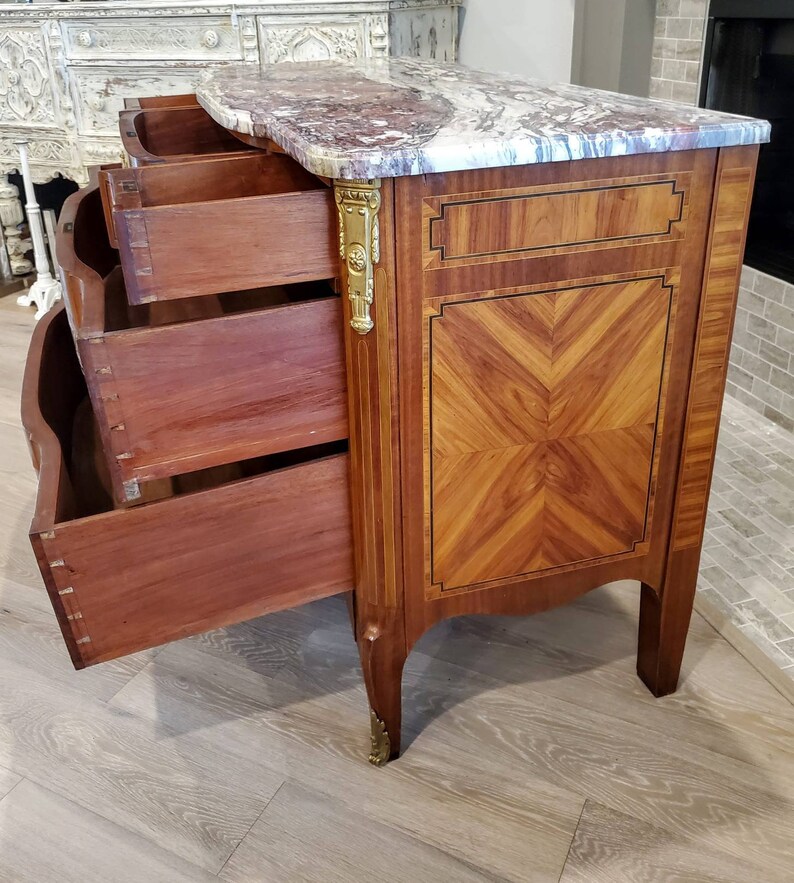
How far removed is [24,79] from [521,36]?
154 cm

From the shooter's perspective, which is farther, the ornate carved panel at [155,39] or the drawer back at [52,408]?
the ornate carved panel at [155,39]

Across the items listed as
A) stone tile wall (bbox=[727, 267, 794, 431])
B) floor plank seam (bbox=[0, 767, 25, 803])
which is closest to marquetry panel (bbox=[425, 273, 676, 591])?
floor plank seam (bbox=[0, 767, 25, 803])

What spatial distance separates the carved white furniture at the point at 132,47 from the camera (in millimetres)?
2311

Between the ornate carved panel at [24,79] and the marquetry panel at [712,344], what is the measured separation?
2313 mm

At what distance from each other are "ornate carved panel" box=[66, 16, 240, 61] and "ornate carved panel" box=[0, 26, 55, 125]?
13cm

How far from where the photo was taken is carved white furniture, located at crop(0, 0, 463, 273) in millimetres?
2311

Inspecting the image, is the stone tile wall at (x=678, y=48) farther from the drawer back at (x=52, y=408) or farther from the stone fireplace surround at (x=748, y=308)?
the drawer back at (x=52, y=408)

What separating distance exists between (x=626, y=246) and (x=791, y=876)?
0.80 metres

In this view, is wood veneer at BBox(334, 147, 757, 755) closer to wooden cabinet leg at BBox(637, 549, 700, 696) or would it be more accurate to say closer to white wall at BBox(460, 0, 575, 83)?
wooden cabinet leg at BBox(637, 549, 700, 696)

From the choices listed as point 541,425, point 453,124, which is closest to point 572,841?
point 541,425

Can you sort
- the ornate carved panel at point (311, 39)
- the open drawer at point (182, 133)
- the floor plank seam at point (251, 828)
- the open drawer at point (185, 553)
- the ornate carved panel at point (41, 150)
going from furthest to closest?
1. the ornate carved panel at point (41, 150)
2. the ornate carved panel at point (311, 39)
3. the open drawer at point (182, 133)
4. the floor plank seam at point (251, 828)
5. the open drawer at point (185, 553)

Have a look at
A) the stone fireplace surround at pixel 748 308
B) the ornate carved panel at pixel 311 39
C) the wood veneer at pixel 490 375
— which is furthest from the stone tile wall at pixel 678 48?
the wood veneer at pixel 490 375

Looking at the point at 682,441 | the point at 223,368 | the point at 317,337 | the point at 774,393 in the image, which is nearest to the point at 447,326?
the point at 317,337

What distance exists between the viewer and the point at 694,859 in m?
1.07
